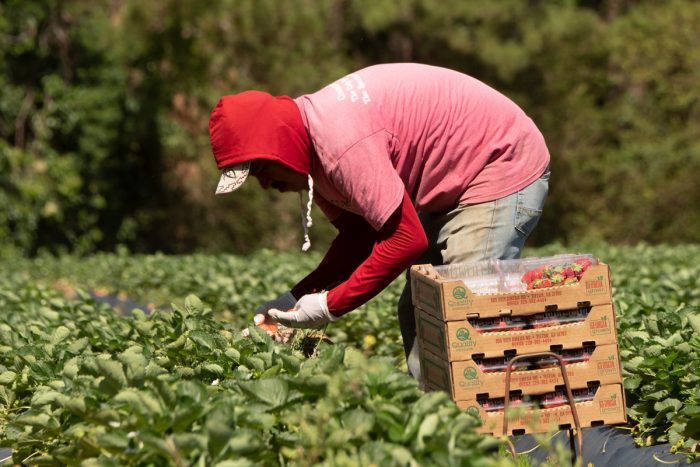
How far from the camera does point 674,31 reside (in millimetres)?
25922

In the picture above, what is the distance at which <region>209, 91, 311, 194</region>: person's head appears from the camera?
13.4 feet

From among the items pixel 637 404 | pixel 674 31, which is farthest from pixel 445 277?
pixel 674 31

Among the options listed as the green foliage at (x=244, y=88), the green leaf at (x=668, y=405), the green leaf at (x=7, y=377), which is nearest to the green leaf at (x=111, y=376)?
the green leaf at (x=7, y=377)

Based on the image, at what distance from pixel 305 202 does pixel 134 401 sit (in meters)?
1.46

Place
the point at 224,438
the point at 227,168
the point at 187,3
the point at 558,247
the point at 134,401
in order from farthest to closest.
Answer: the point at 187,3, the point at 558,247, the point at 227,168, the point at 134,401, the point at 224,438

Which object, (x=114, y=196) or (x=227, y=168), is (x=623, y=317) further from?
(x=114, y=196)

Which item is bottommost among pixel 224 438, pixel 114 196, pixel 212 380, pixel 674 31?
pixel 114 196

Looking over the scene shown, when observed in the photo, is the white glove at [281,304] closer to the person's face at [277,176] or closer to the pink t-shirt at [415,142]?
the pink t-shirt at [415,142]

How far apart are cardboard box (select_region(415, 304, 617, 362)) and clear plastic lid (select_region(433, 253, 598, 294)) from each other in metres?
0.19

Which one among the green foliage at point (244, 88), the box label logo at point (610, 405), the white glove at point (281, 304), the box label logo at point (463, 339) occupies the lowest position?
the green foliage at point (244, 88)

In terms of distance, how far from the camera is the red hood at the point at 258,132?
13.4 ft

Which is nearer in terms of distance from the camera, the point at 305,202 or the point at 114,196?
the point at 305,202

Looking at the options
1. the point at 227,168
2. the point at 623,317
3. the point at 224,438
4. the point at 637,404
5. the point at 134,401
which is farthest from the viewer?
the point at 623,317

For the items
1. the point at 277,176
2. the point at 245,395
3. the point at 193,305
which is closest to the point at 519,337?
the point at 245,395
